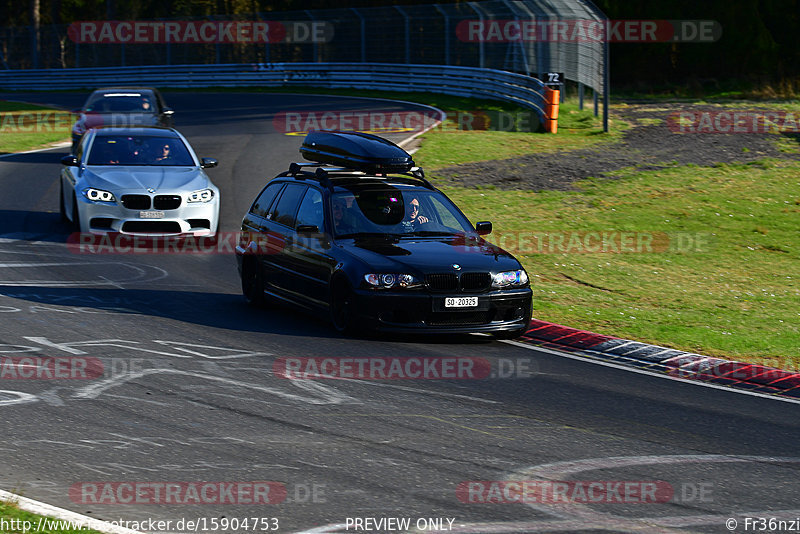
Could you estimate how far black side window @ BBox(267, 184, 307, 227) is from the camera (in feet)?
40.3

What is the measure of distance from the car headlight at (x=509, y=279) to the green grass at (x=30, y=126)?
19.8 m

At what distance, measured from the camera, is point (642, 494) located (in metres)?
6.42

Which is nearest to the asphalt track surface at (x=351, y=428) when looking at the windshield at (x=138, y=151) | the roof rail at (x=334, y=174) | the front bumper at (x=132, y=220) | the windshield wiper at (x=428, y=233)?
the windshield wiper at (x=428, y=233)

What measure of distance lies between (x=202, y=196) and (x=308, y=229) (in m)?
5.45

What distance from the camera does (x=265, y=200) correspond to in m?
13.1

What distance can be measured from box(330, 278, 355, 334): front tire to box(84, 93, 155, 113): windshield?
48.6 feet

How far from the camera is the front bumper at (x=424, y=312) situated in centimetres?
1043

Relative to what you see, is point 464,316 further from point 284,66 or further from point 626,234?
point 284,66

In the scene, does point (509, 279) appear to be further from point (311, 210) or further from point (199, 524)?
point (199, 524)

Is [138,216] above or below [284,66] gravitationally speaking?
below

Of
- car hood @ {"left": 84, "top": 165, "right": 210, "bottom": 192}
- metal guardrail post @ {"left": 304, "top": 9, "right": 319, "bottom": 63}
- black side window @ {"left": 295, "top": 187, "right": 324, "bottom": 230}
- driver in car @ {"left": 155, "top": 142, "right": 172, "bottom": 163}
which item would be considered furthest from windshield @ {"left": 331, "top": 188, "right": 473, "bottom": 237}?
metal guardrail post @ {"left": 304, "top": 9, "right": 319, "bottom": 63}

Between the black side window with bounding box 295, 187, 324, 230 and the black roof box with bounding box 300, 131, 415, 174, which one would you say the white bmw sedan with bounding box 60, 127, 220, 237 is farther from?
the black side window with bounding box 295, 187, 324, 230

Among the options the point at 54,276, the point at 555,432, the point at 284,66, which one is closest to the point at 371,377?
the point at 555,432

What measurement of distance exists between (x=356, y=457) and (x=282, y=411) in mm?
1244
